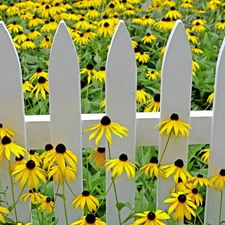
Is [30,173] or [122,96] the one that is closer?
[30,173]

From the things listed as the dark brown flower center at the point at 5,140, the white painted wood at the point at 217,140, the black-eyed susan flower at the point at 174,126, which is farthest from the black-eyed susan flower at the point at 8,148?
the white painted wood at the point at 217,140

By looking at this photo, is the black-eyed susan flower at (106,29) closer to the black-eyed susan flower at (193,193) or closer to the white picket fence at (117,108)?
the white picket fence at (117,108)

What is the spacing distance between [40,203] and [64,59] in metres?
0.52

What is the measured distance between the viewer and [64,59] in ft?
6.52

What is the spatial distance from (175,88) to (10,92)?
58 cm

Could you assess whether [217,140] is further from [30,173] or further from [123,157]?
[30,173]

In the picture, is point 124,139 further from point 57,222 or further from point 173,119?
point 57,222

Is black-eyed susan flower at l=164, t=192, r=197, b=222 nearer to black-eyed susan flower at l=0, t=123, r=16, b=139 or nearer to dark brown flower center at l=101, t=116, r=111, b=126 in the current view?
dark brown flower center at l=101, t=116, r=111, b=126

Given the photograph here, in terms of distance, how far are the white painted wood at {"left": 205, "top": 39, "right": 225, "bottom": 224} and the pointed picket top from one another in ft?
1.63

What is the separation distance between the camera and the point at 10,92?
2016 millimetres

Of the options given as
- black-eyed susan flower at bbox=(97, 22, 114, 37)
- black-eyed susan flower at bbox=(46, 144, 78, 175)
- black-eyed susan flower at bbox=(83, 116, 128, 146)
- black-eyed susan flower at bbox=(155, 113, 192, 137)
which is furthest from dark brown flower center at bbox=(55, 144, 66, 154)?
black-eyed susan flower at bbox=(97, 22, 114, 37)

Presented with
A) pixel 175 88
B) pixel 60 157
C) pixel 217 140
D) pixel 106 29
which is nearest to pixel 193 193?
pixel 217 140

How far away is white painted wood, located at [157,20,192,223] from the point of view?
2016mm

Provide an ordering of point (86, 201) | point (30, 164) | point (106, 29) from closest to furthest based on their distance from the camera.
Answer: point (30, 164) < point (86, 201) < point (106, 29)
